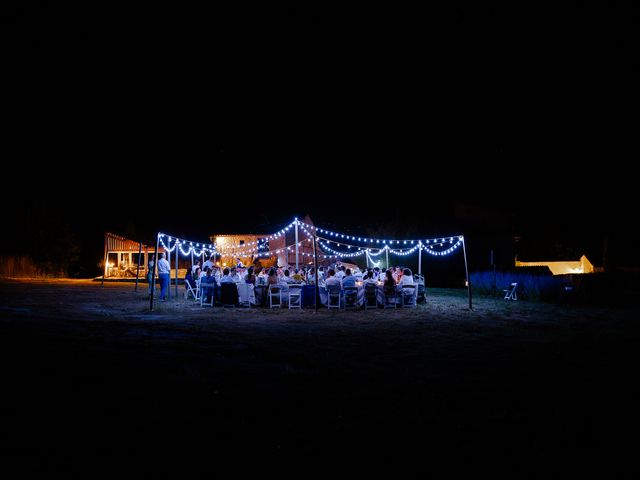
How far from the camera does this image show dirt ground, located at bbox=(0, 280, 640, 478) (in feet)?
10.3

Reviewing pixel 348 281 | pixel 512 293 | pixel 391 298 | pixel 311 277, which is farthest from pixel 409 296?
pixel 512 293

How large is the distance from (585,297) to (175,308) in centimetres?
1279

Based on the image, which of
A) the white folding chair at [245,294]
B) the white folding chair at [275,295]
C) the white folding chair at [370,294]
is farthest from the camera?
the white folding chair at [245,294]

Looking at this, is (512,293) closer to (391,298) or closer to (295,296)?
(391,298)

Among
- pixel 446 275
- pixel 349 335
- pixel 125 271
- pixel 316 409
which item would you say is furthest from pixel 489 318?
pixel 125 271

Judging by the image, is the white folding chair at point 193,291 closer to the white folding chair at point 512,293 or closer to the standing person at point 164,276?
the standing person at point 164,276

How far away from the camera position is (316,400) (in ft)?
14.5

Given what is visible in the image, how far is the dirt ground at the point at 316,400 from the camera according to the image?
123 inches

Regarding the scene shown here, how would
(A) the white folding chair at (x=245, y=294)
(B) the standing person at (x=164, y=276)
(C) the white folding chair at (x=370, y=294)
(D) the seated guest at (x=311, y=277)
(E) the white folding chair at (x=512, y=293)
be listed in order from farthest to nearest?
(E) the white folding chair at (x=512, y=293) → (B) the standing person at (x=164, y=276) → (D) the seated guest at (x=311, y=277) → (A) the white folding chair at (x=245, y=294) → (C) the white folding chair at (x=370, y=294)

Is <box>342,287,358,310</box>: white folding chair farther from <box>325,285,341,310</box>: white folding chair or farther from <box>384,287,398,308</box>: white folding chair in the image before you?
<box>384,287,398,308</box>: white folding chair

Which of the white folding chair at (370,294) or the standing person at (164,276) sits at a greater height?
the standing person at (164,276)

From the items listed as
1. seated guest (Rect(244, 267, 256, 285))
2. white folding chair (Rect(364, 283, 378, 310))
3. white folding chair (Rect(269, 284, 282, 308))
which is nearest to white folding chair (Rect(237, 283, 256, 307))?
seated guest (Rect(244, 267, 256, 285))

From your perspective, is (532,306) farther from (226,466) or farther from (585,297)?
(226,466)

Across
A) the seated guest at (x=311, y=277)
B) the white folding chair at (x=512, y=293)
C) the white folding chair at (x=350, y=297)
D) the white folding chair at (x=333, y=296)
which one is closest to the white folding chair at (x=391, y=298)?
the white folding chair at (x=350, y=297)
